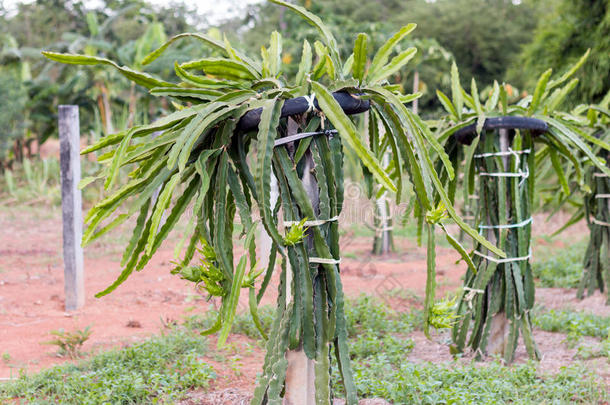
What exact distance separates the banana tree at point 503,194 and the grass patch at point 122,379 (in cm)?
152

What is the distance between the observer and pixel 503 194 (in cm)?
304

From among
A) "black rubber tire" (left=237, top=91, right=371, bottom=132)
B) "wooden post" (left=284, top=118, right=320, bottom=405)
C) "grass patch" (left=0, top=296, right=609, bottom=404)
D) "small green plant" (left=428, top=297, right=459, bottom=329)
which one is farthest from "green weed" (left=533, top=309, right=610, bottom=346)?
"black rubber tire" (left=237, top=91, right=371, bottom=132)

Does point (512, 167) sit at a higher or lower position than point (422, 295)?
higher

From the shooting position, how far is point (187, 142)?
164 cm

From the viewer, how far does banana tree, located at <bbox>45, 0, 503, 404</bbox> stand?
1.73 m

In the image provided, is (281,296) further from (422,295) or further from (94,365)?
(422,295)

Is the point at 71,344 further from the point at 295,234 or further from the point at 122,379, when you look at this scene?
the point at 295,234

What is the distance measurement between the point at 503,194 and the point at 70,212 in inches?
116

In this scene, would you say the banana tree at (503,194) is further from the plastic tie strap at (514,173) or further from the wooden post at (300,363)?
the wooden post at (300,363)

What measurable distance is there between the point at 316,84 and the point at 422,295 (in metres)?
3.43

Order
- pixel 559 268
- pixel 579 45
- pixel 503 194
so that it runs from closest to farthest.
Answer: pixel 503 194
pixel 559 268
pixel 579 45

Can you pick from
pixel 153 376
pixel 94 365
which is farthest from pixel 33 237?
pixel 153 376

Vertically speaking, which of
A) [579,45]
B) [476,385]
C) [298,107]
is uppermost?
[579,45]

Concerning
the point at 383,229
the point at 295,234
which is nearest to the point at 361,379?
the point at 295,234
